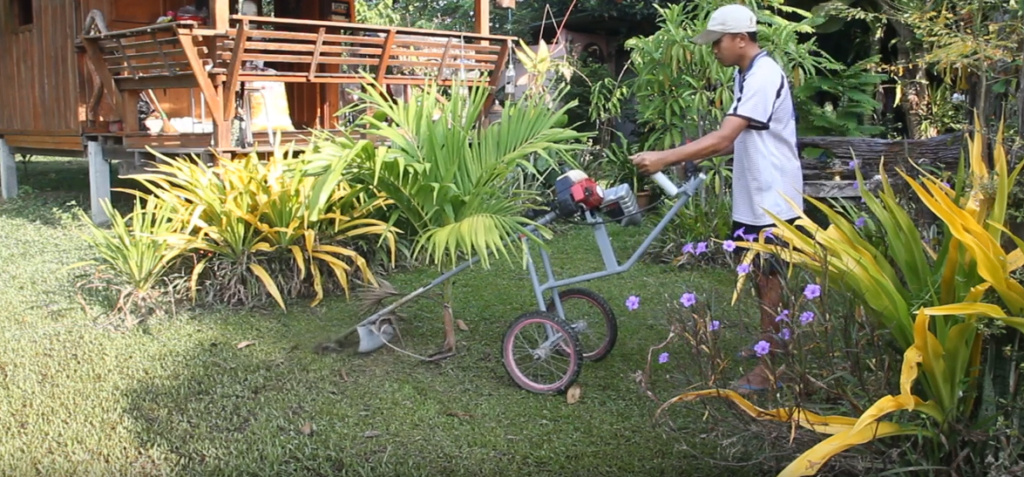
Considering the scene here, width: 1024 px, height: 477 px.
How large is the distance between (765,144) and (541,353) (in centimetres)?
133

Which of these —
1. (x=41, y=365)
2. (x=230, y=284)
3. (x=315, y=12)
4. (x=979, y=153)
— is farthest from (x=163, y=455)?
(x=315, y=12)

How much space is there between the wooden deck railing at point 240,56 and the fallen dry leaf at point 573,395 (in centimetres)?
323

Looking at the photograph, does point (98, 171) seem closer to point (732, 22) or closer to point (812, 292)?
point (732, 22)

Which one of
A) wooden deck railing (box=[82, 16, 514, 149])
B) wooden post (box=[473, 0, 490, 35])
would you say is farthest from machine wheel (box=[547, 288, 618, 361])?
wooden post (box=[473, 0, 490, 35])

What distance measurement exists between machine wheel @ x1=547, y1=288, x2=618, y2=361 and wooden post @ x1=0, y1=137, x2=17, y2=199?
9.01m

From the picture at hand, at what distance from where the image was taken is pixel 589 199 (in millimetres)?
→ 3746

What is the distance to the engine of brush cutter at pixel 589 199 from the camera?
376 cm

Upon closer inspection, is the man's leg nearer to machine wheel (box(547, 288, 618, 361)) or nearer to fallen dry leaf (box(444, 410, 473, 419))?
machine wheel (box(547, 288, 618, 361))

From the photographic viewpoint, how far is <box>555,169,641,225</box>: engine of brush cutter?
3.76 m

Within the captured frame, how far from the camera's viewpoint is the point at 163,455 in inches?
130

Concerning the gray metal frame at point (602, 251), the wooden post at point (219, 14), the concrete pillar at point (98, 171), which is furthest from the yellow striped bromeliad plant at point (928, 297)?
the concrete pillar at point (98, 171)

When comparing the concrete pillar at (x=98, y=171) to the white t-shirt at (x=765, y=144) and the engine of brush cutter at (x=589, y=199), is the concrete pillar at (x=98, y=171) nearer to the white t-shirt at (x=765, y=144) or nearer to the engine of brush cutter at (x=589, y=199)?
the engine of brush cutter at (x=589, y=199)

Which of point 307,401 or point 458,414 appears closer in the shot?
point 458,414

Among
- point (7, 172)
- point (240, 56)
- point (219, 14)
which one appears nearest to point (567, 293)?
point (240, 56)
